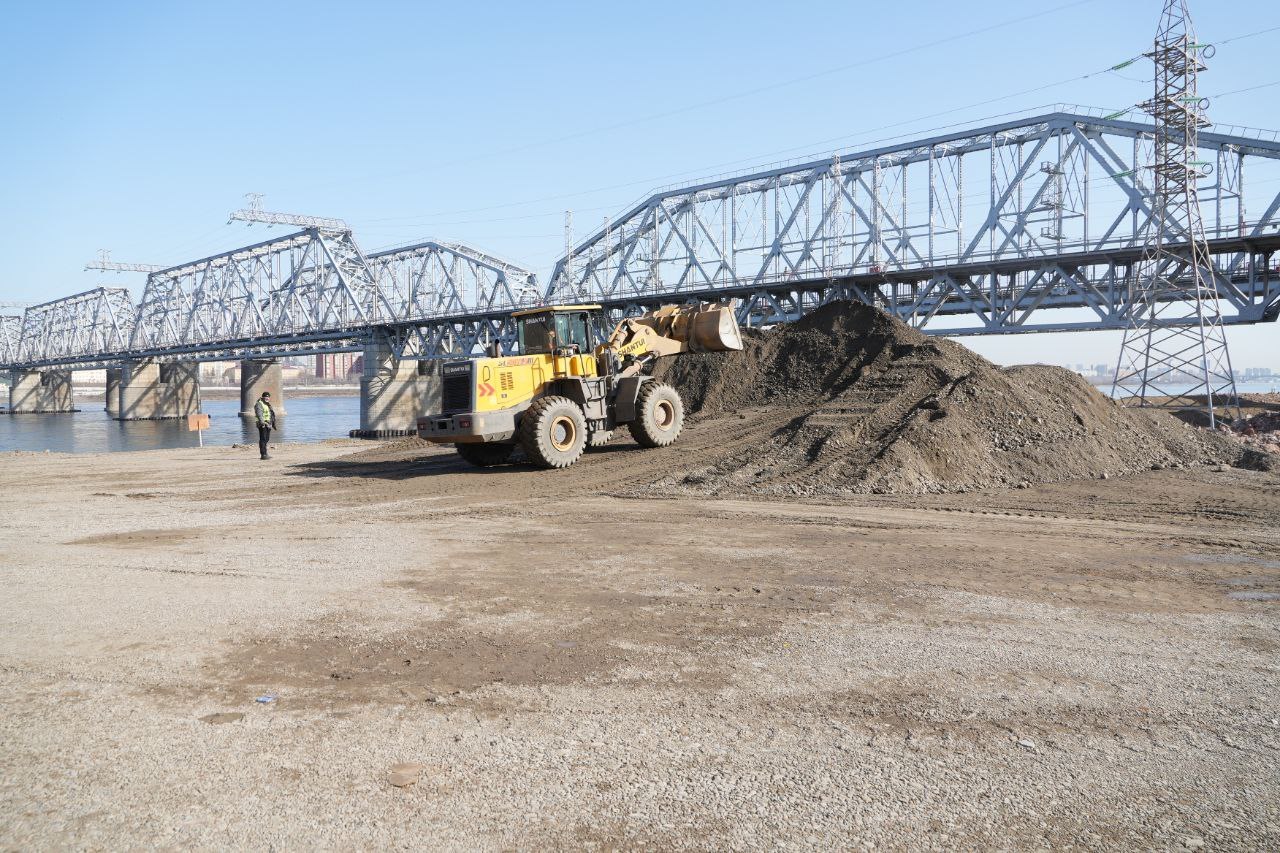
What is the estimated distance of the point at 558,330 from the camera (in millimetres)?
19781

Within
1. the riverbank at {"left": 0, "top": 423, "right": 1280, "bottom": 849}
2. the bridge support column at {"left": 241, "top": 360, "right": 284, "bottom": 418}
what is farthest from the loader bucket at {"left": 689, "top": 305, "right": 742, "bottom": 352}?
the bridge support column at {"left": 241, "top": 360, "right": 284, "bottom": 418}

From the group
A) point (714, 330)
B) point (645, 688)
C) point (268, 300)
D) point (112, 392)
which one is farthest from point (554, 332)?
point (112, 392)

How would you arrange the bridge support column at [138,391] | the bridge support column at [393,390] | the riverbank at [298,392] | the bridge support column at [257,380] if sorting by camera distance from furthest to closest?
the riverbank at [298,392] < the bridge support column at [257,380] < the bridge support column at [138,391] < the bridge support column at [393,390]

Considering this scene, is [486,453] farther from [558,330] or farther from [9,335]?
[9,335]

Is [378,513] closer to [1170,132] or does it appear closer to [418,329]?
[1170,132]

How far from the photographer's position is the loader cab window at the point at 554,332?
19.8 metres

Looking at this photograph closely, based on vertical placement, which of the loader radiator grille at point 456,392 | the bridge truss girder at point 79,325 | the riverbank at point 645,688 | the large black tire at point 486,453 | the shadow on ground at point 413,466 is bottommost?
the riverbank at point 645,688

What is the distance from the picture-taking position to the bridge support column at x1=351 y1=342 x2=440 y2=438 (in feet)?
238

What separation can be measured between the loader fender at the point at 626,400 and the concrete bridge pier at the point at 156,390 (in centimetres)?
10483

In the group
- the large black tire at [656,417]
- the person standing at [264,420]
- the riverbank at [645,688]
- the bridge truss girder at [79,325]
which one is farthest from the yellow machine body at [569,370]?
the bridge truss girder at [79,325]

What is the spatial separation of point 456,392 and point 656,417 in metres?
4.99

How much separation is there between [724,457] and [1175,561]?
9.72 metres

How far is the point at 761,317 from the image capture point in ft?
183

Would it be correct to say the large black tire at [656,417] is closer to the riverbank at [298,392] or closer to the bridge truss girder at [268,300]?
the bridge truss girder at [268,300]
